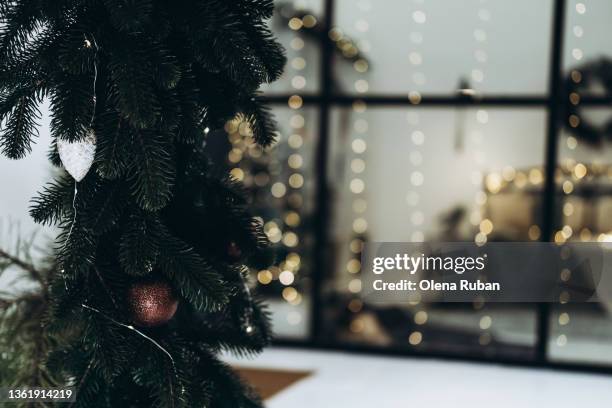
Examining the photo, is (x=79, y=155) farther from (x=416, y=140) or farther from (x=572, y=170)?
(x=572, y=170)

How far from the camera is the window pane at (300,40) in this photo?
4.29 metres

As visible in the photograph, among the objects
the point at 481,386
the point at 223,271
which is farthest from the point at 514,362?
the point at 223,271

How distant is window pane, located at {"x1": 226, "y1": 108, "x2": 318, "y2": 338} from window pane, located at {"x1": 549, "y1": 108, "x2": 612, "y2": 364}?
1.48m

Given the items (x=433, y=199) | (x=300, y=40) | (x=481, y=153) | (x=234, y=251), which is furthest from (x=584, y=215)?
(x=234, y=251)

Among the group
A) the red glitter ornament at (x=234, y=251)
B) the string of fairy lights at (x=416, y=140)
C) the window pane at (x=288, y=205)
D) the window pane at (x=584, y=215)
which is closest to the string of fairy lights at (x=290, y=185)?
the window pane at (x=288, y=205)

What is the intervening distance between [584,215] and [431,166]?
0.89 m

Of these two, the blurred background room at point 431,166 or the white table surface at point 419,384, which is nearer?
the white table surface at point 419,384

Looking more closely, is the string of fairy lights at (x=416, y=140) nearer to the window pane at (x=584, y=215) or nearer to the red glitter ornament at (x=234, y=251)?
the window pane at (x=584, y=215)

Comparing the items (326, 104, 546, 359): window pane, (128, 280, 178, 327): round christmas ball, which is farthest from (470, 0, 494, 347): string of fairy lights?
(128, 280, 178, 327): round christmas ball

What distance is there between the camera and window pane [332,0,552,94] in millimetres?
3963

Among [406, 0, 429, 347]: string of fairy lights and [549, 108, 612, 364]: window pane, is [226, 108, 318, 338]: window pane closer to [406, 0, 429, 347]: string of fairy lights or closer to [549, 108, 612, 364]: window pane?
[406, 0, 429, 347]: string of fairy lights

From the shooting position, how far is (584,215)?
3.86 metres

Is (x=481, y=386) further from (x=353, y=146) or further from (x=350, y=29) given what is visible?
(x=350, y=29)

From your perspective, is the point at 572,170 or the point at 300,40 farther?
the point at 300,40
